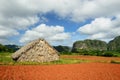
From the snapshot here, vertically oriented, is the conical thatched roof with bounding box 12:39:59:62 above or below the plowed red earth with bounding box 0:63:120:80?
above

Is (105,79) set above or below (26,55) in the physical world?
below

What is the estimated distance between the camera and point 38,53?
39.0m

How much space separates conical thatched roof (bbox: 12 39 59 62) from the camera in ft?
124

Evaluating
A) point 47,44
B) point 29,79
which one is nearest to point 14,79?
point 29,79

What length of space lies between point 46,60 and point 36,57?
2.14 meters

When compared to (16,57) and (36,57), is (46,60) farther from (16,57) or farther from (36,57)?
(16,57)

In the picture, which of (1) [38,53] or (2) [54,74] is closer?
(2) [54,74]

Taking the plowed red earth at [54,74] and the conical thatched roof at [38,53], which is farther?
the conical thatched roof at [38,53]

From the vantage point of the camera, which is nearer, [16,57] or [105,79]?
[105,79]

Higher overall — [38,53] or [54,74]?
[38,53]

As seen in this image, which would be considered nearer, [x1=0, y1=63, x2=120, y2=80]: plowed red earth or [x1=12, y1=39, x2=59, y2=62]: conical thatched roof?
[x1=0, y1=63, x2=120, y2=80]: plowed red earth

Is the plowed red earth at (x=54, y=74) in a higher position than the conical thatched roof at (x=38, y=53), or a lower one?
lower

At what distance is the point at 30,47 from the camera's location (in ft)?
126

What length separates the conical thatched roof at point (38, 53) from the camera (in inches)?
1492
